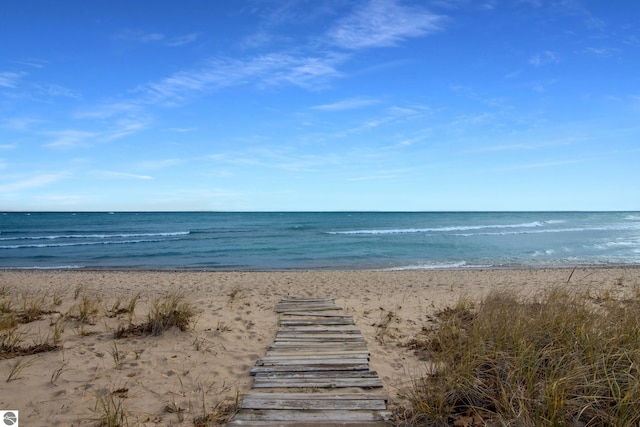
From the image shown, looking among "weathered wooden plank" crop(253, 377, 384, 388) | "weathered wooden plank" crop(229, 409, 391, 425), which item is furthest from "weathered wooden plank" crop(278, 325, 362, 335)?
"weathered wooden plank" crop(229, 409, 391, 425)

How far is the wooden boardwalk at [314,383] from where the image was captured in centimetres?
380

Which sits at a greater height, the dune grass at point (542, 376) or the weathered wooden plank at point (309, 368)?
the dune grass at point (542, 376)

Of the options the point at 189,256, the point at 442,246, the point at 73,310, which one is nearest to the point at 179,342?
the point at 73,310

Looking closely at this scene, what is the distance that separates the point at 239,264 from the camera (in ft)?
66.7

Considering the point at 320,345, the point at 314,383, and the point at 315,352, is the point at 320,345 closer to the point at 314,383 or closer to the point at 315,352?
the point at 315,352

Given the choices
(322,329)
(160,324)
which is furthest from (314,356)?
(160,324)

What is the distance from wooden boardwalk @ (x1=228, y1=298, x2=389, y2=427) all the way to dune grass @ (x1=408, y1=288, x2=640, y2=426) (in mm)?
584

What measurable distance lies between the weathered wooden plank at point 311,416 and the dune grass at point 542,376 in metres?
0.37

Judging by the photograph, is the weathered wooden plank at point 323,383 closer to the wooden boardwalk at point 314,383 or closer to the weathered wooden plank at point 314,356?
the wooden boardwalk at point 314,383

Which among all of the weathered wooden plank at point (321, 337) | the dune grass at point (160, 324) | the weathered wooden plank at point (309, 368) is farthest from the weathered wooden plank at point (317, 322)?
the weathered wooden plank at point (309, 368)

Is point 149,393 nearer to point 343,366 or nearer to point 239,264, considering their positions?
point 343,366

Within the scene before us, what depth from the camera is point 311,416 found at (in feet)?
12.5

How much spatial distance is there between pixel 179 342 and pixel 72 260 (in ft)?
63.0

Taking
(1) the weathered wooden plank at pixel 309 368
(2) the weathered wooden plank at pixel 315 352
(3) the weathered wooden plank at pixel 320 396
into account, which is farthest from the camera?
(2) the weathered wooden plank at pixel 315 352
